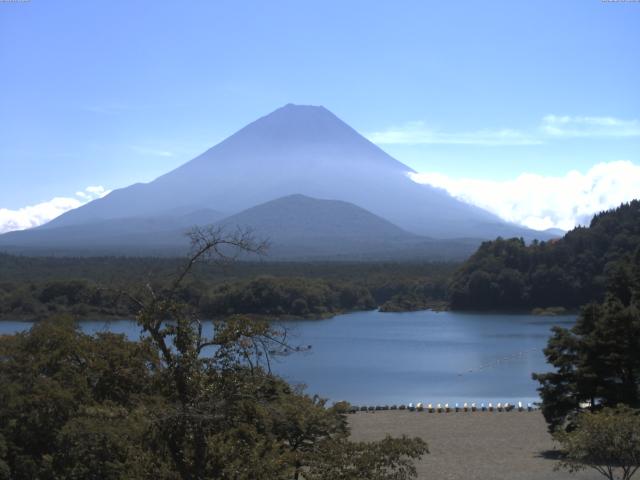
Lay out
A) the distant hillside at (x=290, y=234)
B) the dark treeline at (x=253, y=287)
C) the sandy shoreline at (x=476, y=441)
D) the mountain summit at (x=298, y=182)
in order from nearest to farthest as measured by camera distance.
A: the sandy shoreline at (x=476, y=441), the dark treeline at (x=253, y=287), the distant hillside at (x=290, y=234), the mountain summit at (x=298, y=182)

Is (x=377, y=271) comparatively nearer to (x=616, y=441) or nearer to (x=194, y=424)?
(x=616, y=441)

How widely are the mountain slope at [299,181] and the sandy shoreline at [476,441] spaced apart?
13905 cm

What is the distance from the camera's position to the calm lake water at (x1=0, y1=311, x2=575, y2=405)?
2456 cm

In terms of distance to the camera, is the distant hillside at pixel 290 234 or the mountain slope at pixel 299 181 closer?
the distant hillside at pixel 290 234

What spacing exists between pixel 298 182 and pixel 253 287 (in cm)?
12345

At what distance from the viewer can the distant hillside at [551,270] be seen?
49.9m

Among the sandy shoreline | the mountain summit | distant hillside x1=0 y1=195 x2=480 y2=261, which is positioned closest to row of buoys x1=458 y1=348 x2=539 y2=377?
the sandy shoreline

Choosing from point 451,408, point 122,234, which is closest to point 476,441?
point 451,408

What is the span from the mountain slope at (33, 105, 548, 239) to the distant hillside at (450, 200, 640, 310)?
104 meters

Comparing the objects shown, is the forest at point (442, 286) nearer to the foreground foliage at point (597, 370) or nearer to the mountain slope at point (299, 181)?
the foreground foliage at point (597, 370)

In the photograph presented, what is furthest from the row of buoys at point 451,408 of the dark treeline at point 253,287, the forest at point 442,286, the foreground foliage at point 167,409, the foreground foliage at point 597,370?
the forest at point 442,286

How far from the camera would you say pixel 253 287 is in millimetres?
46469

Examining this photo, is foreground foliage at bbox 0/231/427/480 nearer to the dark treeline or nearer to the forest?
the dark treeline

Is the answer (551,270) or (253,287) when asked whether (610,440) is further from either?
(551,270)
